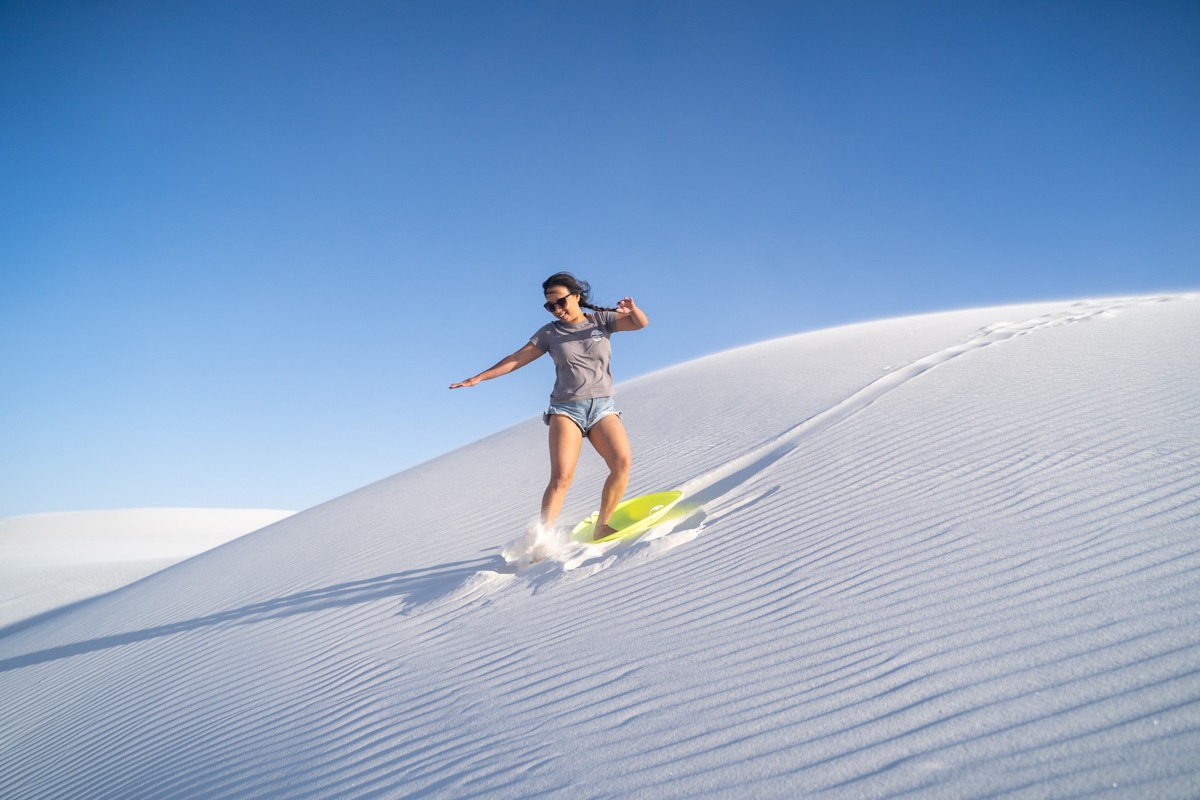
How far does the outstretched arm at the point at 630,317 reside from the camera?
4.03m

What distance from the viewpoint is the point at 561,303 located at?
406 centimetres

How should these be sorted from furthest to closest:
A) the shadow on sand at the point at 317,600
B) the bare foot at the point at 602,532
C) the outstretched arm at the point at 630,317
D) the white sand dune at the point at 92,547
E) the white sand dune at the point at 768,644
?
the white sand dune at the point at 92,547
the shadow on sand at the point at 317,600
the bare foot at the point at 602,532
the outstretched arm at the point at 630,317
the white sand dune at the point at 768,644

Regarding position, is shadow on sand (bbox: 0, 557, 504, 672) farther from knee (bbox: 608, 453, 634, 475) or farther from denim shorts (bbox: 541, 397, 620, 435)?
denim shorts (bbox: 541, 397, 620, 435)

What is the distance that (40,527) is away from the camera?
23.2 metres

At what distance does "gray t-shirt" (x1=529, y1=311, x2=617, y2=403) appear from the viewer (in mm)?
4129

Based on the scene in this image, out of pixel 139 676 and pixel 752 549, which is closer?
pixel 752 549

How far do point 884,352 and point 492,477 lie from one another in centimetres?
630

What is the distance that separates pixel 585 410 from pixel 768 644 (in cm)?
201

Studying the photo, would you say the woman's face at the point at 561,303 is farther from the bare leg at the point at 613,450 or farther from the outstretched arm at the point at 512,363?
the bare leg at the point at 613,450

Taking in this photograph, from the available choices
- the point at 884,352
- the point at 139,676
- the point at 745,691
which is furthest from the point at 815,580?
the point at 884,352

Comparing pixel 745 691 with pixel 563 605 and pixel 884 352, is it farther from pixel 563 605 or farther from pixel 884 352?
pixel 884 352

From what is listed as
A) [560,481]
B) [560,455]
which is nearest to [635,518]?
[560,481]

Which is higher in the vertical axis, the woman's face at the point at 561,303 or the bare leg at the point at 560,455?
the woman's face at the point at 561,303

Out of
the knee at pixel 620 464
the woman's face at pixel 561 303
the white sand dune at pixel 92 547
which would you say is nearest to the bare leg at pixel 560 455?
the knee at pixel 620 464
